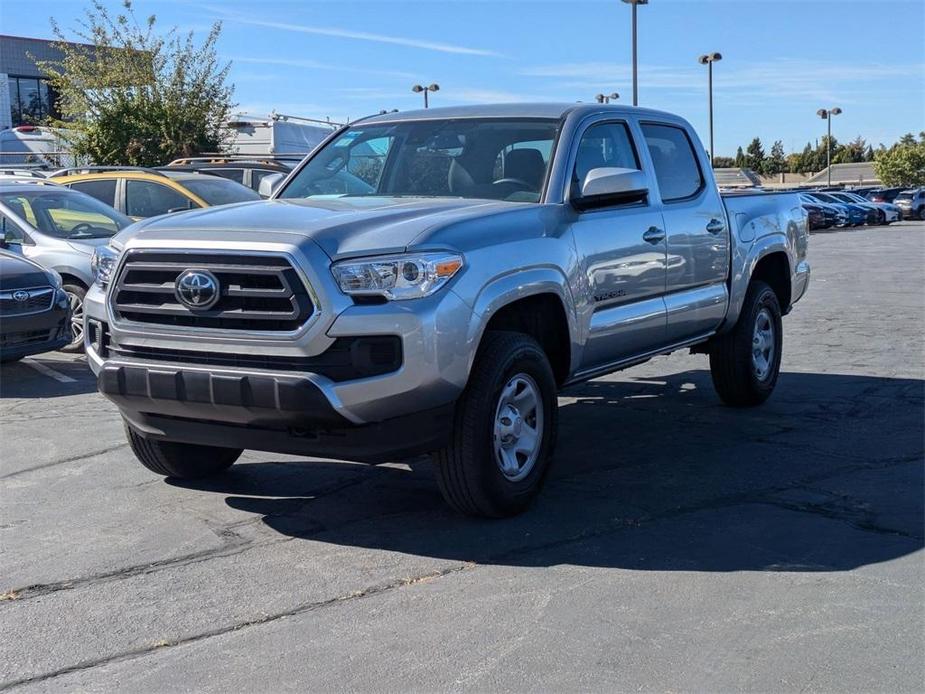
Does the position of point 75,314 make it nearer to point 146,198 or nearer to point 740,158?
point 146,198

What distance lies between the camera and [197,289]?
5051mm

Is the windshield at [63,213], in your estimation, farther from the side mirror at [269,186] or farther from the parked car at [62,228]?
the side mirror at [269,186]

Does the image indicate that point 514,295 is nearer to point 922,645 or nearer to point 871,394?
point 922,645

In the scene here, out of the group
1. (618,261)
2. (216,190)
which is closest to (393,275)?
(618,261)

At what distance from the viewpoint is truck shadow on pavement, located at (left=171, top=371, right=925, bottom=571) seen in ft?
16.6

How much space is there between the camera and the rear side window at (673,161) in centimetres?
727

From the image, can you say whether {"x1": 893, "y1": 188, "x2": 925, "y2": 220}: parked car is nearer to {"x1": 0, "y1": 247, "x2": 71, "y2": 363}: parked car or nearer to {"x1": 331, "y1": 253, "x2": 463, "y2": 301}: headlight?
{"x1": 0, "y1": 247, "x2": 71, "y2": 363}: parked car

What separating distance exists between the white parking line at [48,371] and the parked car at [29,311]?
0.89 feet

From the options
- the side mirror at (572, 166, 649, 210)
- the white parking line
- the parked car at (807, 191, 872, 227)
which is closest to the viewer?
the side mirror at (572, 166, 649, 210)

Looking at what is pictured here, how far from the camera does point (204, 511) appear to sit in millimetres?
5758

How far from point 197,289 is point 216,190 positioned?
9301mm

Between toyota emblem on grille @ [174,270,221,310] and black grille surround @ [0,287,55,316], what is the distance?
17.1ft

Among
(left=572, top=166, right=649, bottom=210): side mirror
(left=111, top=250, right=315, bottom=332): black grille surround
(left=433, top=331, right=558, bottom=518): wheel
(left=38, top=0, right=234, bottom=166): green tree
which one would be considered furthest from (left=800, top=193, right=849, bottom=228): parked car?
(left=111, top=250, right=315, bottom=332): black grille surround

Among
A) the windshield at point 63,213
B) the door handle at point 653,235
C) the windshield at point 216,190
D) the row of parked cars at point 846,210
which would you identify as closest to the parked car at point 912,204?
the row of parked cars at point 846,210
